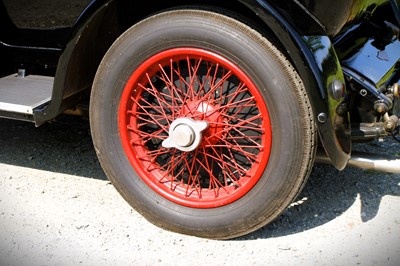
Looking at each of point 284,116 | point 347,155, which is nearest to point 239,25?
point 284,116

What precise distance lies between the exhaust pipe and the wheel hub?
2.00ft

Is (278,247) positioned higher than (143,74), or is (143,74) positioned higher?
(143,74)

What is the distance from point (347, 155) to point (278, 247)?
548 mm

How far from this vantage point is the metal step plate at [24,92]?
8.89 ft

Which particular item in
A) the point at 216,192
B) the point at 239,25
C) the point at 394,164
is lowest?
the point at 216,192

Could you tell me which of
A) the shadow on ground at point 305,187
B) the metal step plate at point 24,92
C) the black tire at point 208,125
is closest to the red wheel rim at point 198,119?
the black tire at point 208,125

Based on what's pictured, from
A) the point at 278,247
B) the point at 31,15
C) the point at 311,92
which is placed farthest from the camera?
the point at 31,15

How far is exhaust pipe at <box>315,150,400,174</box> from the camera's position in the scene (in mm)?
2566

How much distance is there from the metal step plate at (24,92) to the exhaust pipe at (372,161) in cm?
141

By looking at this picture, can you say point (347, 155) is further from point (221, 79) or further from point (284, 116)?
point (221, 79)

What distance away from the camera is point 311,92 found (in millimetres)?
2264

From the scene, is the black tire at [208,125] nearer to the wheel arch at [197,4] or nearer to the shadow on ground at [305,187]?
the wheel arch at [197,4]

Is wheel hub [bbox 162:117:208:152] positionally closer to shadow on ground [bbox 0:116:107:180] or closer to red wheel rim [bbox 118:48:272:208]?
red wheel rim [bbox 118:48:272:208]

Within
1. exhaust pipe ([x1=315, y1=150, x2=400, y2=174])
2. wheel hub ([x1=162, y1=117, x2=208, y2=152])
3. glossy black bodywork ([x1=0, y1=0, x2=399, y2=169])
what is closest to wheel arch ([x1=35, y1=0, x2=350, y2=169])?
glossy black bodywork ([x1=0, y1=0, x2=399, y2=169])
